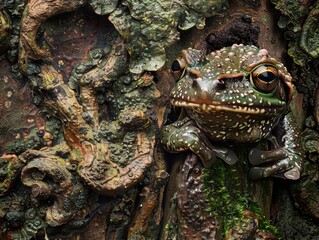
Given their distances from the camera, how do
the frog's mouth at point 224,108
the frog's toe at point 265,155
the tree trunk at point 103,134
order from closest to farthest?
the frog's mouth at point 224,108, the tree trunk at point 103,134, the frog's toe at point 265,155

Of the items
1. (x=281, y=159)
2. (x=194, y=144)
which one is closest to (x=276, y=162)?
(x=281, y=159)

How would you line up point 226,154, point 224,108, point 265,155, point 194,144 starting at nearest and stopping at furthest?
point 224,108 < point 194,144 < point 226,154 < point 265,155

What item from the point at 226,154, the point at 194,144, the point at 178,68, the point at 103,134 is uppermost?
the point at 178,68

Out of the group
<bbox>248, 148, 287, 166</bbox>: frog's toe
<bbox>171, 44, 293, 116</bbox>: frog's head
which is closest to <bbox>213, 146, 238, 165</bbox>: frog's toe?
<bbox>248, 148, 287, 166</bbox>: frog's toe

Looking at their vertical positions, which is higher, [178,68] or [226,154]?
[178,68]

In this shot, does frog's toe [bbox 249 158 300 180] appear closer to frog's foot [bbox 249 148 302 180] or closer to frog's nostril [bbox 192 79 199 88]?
frog's foot [bbox 249 148 302 180]

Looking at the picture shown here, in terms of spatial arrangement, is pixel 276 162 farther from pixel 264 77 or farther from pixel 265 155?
pixel 264 77

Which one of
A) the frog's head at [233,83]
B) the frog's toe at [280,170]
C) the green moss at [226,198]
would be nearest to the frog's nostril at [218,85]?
the frog's head at [233,83]

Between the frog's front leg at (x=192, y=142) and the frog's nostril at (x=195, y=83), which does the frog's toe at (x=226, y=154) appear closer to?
the frog's front leg at (x=192, y=142)
